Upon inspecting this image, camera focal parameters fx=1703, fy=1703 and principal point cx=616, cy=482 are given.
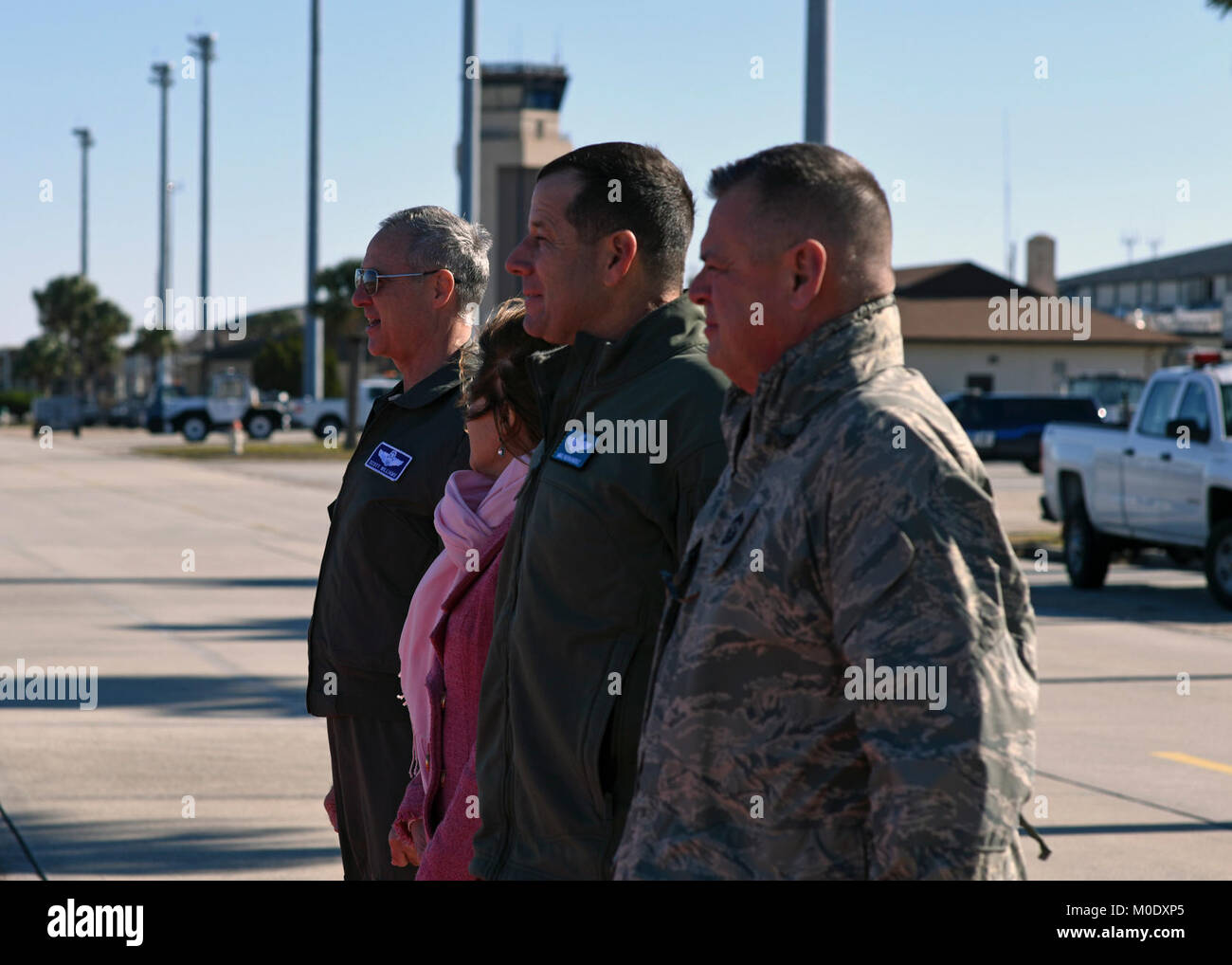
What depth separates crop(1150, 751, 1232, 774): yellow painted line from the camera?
8.03 meters

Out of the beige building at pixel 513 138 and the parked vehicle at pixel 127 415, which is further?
the parked vehicle at pixel 127 415

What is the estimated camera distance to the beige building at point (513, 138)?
69562mm

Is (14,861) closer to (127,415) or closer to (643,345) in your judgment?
(643,345)

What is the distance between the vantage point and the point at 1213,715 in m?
9.41

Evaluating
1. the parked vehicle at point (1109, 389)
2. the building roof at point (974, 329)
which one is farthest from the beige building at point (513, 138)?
the parked vehicle at point (1109, 389)

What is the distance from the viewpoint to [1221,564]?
14.3 metres

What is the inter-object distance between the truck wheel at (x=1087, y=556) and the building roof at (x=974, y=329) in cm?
4324

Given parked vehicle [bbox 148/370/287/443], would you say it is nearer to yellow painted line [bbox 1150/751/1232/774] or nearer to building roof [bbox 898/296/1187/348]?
building roof [bbox 898/296/1187/348]

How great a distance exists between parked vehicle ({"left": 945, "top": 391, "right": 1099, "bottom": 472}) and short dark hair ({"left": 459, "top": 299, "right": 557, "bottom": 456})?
39877 millimetres

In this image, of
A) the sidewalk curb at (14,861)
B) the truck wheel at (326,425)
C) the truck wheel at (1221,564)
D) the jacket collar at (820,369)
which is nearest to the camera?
the jacket collar at (820,369)

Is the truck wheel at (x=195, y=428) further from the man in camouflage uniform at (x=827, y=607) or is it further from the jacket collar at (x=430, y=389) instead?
the man in camouflage uniform at (x=827, y=607)

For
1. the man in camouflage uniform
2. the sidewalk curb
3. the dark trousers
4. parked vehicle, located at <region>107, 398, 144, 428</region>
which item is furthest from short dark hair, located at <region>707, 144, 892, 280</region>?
parked vehicle, located at <region>107, 398, 144, 428</region>
